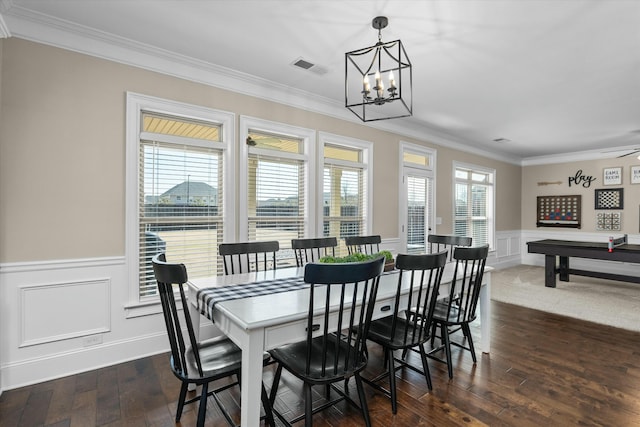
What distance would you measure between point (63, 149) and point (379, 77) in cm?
254

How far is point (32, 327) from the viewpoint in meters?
2.44

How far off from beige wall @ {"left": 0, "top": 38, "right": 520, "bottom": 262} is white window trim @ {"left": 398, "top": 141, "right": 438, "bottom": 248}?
3.41m

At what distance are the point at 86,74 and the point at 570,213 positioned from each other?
9.14 metres

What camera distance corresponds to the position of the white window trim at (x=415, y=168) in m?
5.18

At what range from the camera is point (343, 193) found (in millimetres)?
4508

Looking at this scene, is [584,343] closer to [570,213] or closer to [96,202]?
[96,202]

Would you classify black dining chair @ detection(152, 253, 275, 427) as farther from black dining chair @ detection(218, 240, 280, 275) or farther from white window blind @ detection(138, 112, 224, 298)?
white window blind @ detection(138, 112, 224, 298)

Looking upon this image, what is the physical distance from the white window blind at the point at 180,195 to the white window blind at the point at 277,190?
0.38 metres

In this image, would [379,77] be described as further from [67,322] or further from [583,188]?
[583,188]

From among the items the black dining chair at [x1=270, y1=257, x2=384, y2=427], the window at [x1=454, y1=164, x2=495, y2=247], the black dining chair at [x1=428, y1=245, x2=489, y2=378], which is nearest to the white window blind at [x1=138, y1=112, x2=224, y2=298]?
the black dining chair at [x1=270, y1=257, x2=384, y2=427]

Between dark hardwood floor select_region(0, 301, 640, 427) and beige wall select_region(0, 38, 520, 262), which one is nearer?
dark hardwood floor select_region(0, 301, 640, 427)

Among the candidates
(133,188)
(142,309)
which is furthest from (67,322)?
(133,188)

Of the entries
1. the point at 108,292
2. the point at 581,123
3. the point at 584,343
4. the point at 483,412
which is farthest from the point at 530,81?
the point at 108,292

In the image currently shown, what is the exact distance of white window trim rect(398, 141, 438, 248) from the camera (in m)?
5.18
